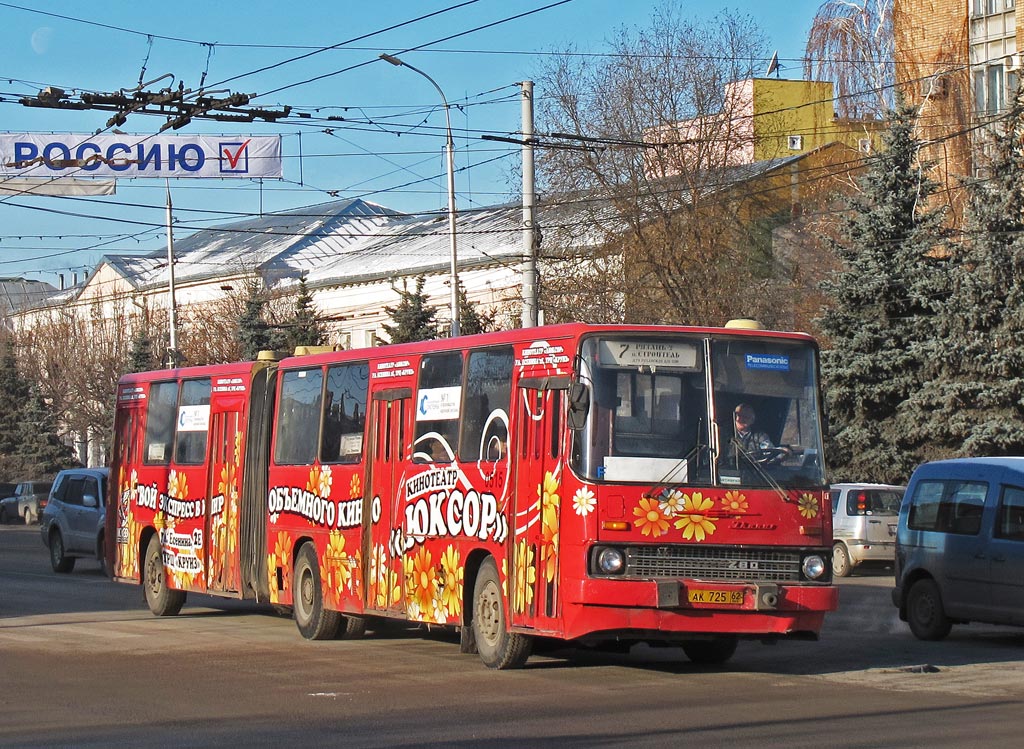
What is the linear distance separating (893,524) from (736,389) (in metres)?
16.3

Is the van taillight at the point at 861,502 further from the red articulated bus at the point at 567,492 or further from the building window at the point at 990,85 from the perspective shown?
the building window at the point at 990,85

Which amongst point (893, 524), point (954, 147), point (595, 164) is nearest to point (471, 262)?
point (595, 164)

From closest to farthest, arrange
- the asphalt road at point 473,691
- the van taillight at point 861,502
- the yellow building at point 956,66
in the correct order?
the asphalt road at point 473,691
the van taillight at point 861,502
the yellow building at point 956,66

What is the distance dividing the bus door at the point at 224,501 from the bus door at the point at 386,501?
3299 millimetres

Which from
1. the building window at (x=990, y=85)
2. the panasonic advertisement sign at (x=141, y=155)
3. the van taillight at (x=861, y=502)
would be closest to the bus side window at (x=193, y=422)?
the van taillight at (x=861, y=502)

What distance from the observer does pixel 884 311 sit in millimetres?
34312

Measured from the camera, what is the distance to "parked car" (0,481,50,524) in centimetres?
5809

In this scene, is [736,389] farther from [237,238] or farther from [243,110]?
[237,238]

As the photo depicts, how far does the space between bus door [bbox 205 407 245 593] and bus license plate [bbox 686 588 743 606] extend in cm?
765

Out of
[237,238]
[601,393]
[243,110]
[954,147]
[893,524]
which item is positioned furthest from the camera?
[237,238]

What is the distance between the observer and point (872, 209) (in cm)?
3444

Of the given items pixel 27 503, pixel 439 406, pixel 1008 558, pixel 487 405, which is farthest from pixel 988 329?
pixel 27 503

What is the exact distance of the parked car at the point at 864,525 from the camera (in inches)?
1114

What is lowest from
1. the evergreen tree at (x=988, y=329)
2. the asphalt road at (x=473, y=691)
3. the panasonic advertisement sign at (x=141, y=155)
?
the asphalt road at (x=473, y=691)
